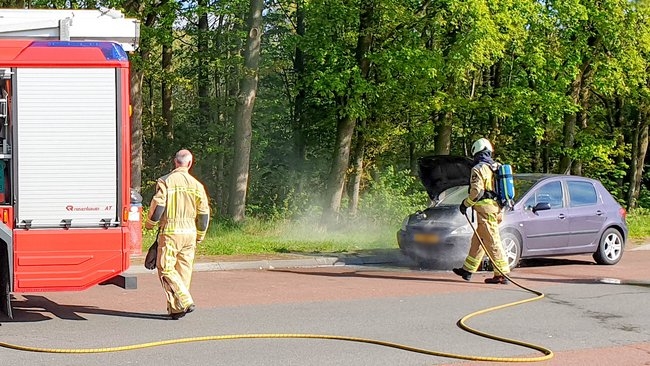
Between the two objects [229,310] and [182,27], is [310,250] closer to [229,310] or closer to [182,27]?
[229,310]

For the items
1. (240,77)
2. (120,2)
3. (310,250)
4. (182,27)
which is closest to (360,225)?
(240,77)

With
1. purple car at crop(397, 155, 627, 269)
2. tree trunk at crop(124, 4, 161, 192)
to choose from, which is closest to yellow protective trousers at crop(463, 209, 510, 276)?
purple car at crop(397, 155, 627, 269)

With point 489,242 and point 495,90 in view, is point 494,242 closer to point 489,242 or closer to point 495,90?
point 489,242

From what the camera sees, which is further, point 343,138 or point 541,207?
point 343,138

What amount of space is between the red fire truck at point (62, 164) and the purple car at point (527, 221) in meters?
6.18

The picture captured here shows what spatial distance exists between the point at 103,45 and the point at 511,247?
7404mm

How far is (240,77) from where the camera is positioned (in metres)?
21.0

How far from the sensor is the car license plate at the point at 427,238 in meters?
13.3

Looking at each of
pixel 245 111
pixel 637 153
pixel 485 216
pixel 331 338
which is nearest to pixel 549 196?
pixel 485 216

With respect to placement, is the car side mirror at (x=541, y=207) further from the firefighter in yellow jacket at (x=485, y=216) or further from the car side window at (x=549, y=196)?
the firefighter in yellow jacket at (x=485, y=216)

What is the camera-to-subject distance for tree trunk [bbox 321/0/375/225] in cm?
2330

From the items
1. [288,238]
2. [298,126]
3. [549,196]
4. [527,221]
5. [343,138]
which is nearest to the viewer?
[527,221]

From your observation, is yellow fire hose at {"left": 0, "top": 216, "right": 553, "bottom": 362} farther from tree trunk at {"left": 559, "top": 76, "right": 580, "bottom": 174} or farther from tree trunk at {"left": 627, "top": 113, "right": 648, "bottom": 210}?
tree trunk at {"left": 627, "top": 113, "right": 648, "bottom": 210}

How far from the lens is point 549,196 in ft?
46.3
